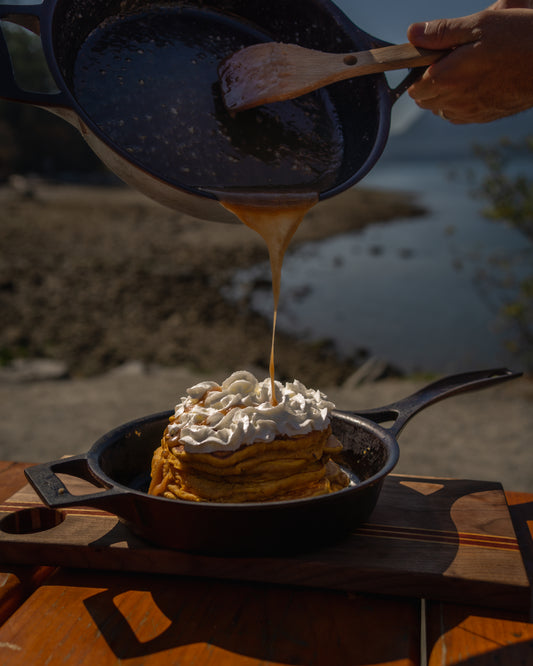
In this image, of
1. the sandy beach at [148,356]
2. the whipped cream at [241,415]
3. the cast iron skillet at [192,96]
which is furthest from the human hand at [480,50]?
the sandy beach at [148,356]

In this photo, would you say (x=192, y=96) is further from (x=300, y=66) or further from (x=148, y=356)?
(x=148, y=356)

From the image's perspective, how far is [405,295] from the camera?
12969 millimetres

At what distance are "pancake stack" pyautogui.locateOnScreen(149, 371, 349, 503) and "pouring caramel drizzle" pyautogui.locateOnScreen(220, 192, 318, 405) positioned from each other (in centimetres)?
16

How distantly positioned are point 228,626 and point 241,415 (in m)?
0.68

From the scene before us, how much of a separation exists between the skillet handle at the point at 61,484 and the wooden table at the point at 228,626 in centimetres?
24

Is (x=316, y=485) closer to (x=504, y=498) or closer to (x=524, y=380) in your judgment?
(x=504, y=498)

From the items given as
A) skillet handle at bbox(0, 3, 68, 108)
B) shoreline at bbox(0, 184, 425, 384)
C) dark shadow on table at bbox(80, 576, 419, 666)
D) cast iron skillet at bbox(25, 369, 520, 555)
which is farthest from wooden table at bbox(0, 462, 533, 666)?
shoreline at bbox(0, 184, 425, 384)

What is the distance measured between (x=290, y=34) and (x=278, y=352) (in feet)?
21.2

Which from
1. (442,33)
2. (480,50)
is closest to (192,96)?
(442,33)

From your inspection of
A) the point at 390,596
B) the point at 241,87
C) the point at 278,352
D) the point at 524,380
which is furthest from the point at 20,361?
the point at 390,596

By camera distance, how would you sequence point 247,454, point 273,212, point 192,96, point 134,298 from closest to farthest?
1. point 247,454
2. point 273,212
3. point 192,96
4. point 134,298

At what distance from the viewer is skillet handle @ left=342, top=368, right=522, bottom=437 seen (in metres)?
2.59

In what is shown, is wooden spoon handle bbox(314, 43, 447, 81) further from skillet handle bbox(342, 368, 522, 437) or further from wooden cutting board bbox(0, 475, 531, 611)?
wooden cutting board bbox(0, 475, 531, 611)

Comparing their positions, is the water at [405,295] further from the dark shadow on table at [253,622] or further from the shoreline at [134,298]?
the dark shadow on table at [253,622]
